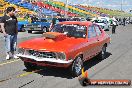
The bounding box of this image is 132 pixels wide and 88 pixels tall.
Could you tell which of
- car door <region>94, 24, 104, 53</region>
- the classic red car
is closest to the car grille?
the classic red car

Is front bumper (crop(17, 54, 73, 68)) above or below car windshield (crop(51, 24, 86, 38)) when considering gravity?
below

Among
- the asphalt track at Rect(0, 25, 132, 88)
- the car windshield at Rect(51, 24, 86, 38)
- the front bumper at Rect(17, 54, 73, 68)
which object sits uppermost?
the car windshield at Rect(51, 24, 86, 38)

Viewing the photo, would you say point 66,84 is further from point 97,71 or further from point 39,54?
point 97,71

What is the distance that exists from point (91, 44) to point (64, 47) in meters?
1.80

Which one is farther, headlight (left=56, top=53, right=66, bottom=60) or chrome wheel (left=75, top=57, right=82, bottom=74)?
chrome wheel (left=75, top=57, right=82, bottom=74)

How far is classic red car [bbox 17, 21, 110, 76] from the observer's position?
8.36 metres

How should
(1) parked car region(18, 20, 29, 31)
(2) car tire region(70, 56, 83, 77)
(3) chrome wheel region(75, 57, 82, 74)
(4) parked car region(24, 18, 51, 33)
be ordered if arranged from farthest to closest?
(1) parked car region(18, 20, 29, 31) < (4) parked car region(24, 18, 51, 33) < (3) chrome wheel region(75, 57, 82, 74) < (2) car tire region(70, 56, 83, 77)

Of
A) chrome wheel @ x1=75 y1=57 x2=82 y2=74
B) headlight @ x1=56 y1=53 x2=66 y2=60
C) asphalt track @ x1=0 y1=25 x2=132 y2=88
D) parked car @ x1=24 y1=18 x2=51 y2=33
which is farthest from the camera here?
parked car @ x1=24 y1=18 x2=51 y2=33

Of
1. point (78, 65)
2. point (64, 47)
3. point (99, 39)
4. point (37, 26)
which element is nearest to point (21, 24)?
point (37, 26)

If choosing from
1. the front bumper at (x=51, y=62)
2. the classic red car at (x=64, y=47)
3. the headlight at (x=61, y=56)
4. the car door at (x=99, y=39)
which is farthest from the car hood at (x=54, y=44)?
the car door at (x=99, y=39)

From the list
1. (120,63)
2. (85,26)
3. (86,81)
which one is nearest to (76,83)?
(86,81)

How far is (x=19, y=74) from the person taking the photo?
29.5 feet

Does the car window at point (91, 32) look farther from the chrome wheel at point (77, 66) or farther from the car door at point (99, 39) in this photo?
the chrome wheel at point (77, 66)

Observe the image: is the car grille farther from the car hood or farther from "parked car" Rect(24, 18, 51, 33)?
"parked car" Rect(24, 18, 51, 33)
